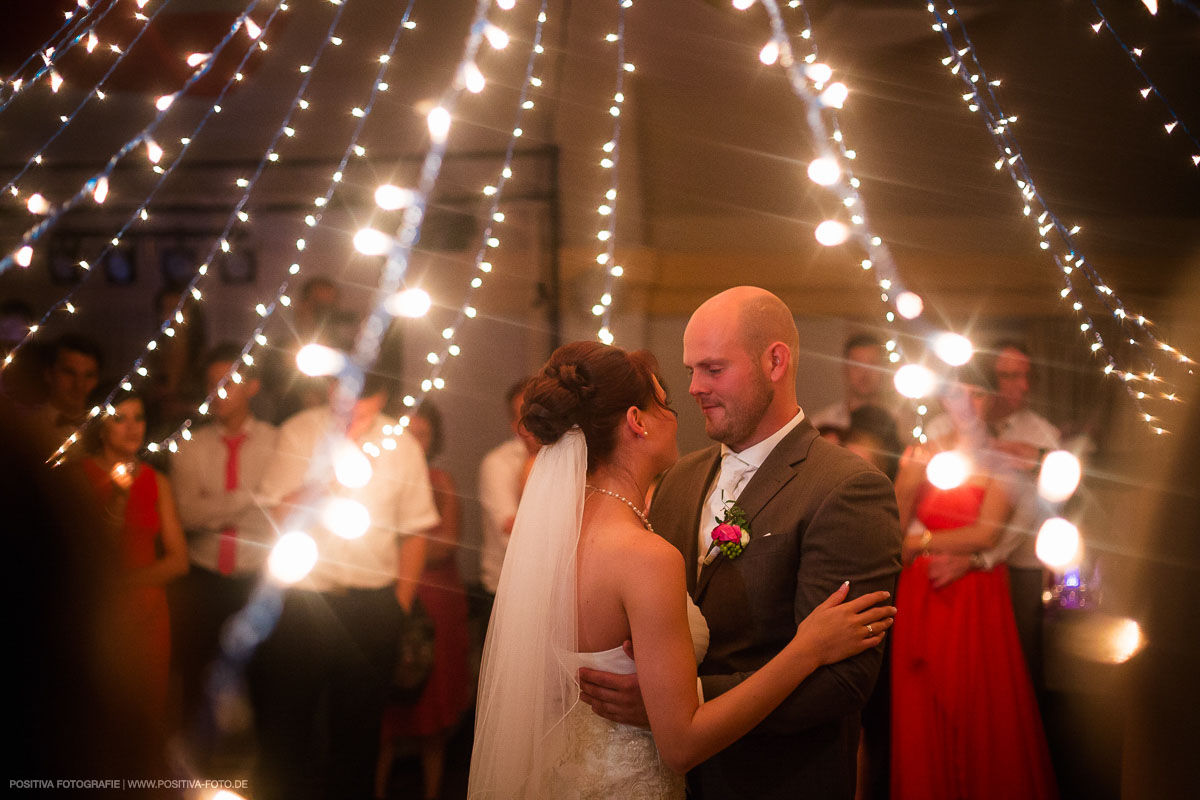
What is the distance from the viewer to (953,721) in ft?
10.7

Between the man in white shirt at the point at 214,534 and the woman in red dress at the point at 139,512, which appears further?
the man in white shirt at the point at 214,534

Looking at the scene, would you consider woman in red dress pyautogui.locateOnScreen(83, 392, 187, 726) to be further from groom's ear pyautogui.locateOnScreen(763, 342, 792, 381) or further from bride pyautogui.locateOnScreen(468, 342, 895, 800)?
groom's ear pyautogui.locateOnScreen(763, 342, 792, 381)

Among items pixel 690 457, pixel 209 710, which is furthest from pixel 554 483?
pixel 209 710

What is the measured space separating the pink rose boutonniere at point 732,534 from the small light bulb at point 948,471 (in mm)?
1928

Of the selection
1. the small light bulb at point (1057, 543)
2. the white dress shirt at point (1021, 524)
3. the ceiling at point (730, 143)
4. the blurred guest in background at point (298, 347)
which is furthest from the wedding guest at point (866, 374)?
the blurred guest in background at point (298, 347)

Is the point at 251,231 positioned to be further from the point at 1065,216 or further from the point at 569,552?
the point at 1065,216

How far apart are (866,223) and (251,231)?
14.2ft

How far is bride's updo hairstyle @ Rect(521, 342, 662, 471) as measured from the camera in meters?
1.91

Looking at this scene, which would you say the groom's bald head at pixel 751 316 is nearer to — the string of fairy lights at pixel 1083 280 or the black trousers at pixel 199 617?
the string of fairy lights at pixel 1083 280

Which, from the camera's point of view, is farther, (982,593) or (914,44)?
(914,44)

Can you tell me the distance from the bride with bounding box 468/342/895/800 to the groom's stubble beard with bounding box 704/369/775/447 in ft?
0.60

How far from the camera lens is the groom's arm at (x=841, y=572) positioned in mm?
1824

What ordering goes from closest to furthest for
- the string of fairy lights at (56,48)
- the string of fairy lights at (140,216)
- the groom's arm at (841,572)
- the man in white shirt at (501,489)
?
the groom's arm at (841,572) → the string of fairy lights at (56,48) → the string of fairy lights at (140,216) → the man in white shirt at (501,489)

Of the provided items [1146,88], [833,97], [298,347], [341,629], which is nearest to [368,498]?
[341,629]
